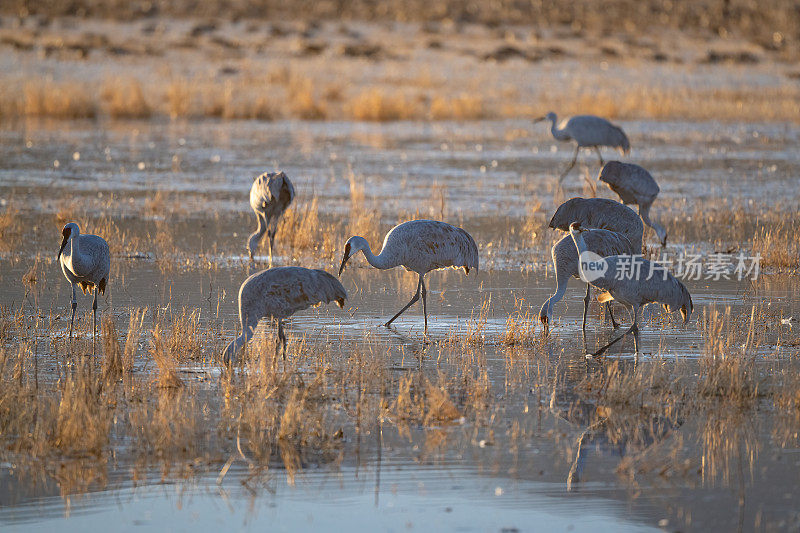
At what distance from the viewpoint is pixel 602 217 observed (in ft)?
38.5

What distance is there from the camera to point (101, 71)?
3428 cm

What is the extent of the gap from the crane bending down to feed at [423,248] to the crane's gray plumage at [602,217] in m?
1.49

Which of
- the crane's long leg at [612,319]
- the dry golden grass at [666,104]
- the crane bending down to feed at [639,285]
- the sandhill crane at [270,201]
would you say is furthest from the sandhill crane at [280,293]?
the dry golden grass at [666,104]

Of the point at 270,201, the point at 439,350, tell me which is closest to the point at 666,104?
the point at 270,201

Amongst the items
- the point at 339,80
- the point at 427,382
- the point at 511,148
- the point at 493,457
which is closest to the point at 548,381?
the point at 427,382

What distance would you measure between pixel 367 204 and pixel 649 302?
790 centimetres

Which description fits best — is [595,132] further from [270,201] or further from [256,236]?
[256,236]

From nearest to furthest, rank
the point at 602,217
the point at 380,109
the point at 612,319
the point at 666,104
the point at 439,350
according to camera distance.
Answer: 1. the point at 439,350
2. the point at 612,319
3. the point at 602,217
4. the point at 380,109
5. the point at 666,104

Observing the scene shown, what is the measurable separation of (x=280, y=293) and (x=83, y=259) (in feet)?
6.44

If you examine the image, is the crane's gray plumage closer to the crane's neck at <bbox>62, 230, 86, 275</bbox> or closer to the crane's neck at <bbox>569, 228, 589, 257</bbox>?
the crane's neck at <bbox>569, 228, 589, 257</bbox>

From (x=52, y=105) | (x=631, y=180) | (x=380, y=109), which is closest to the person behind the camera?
(x=631, y=180)

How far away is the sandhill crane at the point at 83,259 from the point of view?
31.7 ft

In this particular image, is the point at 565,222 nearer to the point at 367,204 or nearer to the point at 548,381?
the point at 548,381

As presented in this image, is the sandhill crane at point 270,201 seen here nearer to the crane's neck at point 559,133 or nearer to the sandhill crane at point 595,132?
the sandhill crane at point 595,132
